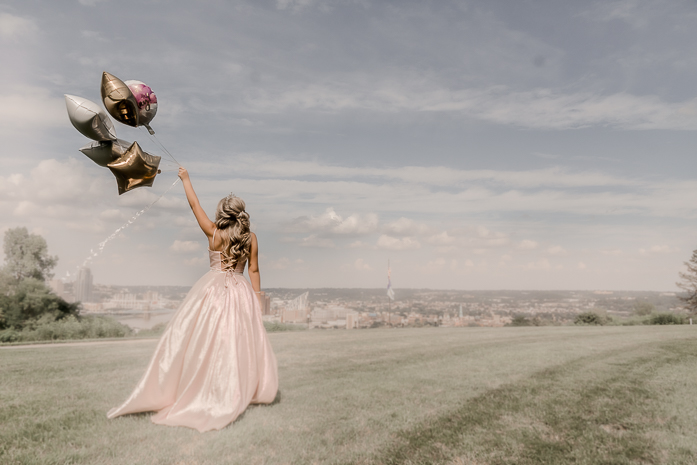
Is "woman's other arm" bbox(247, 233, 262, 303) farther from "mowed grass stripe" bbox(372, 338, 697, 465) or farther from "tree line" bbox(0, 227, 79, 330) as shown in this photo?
"tree line" bbox(0, 227, 79, 330)

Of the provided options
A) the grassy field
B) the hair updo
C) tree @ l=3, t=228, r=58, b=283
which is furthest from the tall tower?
the hair updo

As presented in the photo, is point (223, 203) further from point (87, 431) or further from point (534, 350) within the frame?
point (534, 350)

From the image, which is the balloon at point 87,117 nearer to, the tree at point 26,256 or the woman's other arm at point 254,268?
the woman's other arm at point 254,268

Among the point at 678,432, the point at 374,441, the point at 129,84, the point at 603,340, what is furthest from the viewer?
the point at 603,340

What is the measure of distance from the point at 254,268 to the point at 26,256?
80.2ft

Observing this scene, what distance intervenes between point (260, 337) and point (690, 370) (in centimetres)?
1011

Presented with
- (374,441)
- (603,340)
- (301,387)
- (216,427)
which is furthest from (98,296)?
(603,340)

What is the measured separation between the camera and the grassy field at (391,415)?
4520 millimetres

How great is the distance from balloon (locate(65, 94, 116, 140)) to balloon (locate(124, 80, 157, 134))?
2.14ft

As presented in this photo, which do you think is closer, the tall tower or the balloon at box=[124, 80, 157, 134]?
the balloon at box=[124, 80, 157, 134]

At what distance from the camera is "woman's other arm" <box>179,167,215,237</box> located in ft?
19.3

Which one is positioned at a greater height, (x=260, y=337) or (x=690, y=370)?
(x=260, y=337)

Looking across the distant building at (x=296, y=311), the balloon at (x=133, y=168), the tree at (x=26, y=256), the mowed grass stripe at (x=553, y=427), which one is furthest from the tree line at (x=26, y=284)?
the mowed grass stripe at (x=553, y=427)

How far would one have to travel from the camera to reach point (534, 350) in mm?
12586
